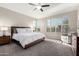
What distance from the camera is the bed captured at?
7.84ft

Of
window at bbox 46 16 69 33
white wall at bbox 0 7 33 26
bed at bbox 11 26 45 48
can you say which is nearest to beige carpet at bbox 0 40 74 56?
bed at bbox 11 26 45 48

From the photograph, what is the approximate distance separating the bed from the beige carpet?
128 mm

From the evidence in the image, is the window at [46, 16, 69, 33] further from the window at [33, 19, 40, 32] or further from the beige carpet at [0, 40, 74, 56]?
the beige carpet at [0, 40, 74, 56]

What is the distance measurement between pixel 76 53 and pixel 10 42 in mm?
→ 1730

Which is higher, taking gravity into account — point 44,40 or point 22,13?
point 22,13

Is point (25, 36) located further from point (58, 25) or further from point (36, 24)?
point (58, 25)

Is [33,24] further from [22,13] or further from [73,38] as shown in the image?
[73,38]

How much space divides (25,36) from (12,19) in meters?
0.56

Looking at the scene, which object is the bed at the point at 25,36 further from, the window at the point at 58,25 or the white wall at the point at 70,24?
the window at the point at 58,25

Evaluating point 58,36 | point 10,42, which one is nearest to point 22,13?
point 10,42

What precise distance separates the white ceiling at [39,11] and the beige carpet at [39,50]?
815 millimetres

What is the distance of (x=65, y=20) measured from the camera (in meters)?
2.33

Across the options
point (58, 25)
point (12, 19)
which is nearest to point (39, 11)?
point (58, 25)

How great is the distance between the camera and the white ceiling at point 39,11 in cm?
226
